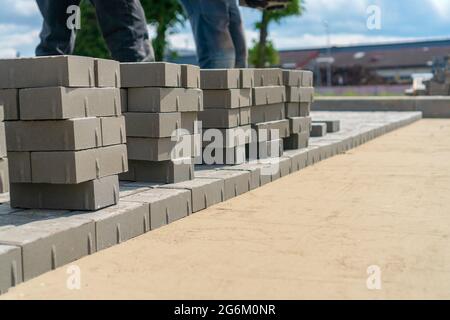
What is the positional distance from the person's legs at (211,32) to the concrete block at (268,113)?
0.77 m

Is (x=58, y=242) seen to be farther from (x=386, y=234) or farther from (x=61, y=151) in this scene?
(x=386, y=234)

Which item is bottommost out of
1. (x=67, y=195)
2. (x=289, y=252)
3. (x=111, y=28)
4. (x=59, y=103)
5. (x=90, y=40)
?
(x=289, y=252)

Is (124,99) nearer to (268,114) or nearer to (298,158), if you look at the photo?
(268,114)

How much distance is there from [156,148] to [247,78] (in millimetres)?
1378

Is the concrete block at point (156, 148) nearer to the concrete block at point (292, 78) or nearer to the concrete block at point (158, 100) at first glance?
the concrete block at point (158, 100)

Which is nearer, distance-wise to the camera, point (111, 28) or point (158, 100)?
point (158, 100)

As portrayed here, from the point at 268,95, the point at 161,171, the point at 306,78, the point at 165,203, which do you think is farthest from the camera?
the point at 306,78

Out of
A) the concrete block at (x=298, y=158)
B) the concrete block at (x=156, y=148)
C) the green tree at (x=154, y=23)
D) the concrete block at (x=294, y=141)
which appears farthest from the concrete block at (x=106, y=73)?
the green tree at (x=154, y=23)

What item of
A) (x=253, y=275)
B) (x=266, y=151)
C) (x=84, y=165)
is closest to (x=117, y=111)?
(x=84, y=165)

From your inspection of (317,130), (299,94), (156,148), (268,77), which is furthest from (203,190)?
(317,130)

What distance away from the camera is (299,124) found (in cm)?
586

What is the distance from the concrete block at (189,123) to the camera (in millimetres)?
3923

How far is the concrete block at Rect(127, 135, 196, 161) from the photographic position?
12.1 feet

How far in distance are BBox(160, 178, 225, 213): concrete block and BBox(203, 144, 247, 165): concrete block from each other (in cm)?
68
